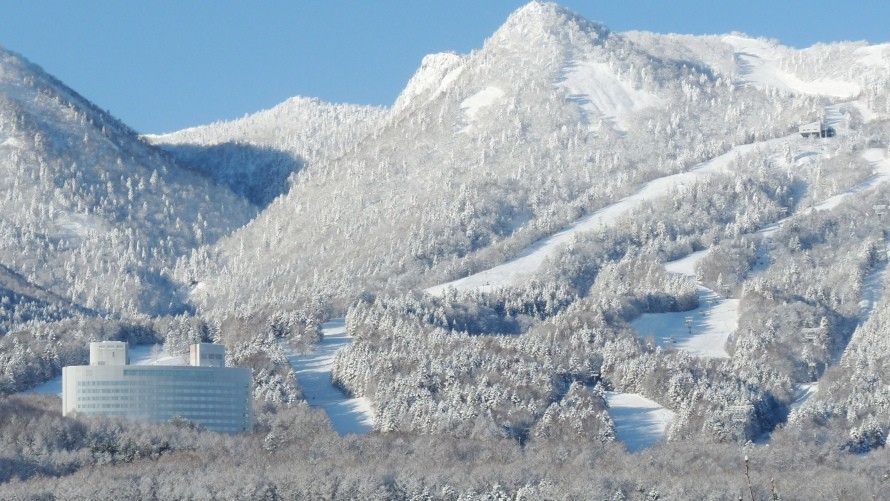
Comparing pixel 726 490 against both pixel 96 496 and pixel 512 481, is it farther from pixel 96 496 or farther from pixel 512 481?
pixel 96 496

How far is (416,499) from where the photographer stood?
191500 mm

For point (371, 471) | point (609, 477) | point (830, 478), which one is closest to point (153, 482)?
point (371, 471)

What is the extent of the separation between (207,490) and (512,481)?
82.3 feet

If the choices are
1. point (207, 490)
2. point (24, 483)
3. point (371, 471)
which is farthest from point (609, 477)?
point (24, 483)

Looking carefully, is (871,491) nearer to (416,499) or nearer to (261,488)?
(416,499)

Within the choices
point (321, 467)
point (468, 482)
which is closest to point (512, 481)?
point (468, 482)

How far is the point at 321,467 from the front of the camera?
199375mm

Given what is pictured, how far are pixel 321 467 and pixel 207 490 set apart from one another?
12769mm

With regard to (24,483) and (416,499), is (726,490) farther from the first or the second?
(24,483)

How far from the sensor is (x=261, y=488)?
629 ft

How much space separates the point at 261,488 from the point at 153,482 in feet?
29.8

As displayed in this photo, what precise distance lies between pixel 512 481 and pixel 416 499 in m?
8.81

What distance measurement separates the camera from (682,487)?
19200 cm

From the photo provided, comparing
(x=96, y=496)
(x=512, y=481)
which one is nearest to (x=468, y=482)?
(x=512, y=481)
